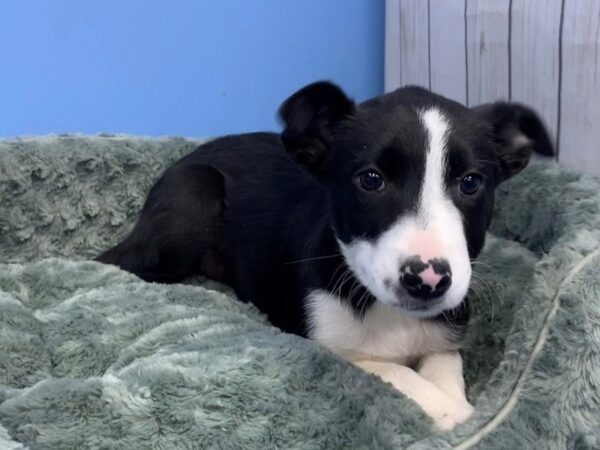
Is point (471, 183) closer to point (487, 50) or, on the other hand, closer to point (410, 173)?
point (410, 173)

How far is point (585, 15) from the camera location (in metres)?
2.11

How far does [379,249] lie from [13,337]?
2.86 feet

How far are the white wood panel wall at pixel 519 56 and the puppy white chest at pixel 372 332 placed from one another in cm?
77

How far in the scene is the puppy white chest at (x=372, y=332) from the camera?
72.1 inches

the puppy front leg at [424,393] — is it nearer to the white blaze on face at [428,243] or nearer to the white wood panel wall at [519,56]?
the white blaze on face at [428,243]

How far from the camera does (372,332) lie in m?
1.83

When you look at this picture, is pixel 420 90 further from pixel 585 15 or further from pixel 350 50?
pixel 350 50

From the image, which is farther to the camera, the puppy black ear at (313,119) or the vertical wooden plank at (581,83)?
the vertical wooden plank at (581,83)

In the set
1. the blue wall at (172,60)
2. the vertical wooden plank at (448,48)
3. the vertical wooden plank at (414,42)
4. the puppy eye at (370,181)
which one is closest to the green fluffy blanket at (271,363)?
the puppy eye at (370,181)

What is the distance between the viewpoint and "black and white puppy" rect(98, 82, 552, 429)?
1.49 metres

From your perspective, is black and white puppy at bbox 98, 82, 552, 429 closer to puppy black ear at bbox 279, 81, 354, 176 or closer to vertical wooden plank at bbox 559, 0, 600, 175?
puppy black ear at bbox 279, 81, 354, 176

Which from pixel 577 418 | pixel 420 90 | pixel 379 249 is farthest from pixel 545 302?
pixel 420 90

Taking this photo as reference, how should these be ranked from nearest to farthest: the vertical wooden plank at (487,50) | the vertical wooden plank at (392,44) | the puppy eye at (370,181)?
the puppy eye at (370,181) → the vertical wooden plank at (487,50) → the vertical wooden plank at (392,44)

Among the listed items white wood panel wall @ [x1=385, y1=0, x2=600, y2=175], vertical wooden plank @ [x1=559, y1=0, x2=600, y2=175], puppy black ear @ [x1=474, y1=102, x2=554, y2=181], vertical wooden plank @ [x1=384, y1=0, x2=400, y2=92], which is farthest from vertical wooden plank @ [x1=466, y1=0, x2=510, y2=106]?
puppy black ear @ [x1=474, y1=102, x2=554, y2=181]
